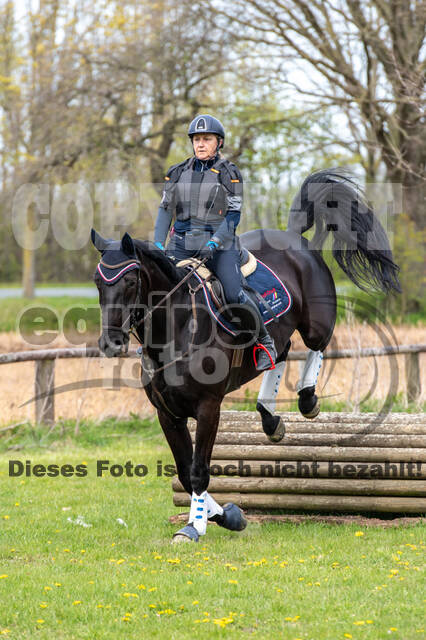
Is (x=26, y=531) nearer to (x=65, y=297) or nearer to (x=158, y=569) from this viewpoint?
(x=158, y=569)

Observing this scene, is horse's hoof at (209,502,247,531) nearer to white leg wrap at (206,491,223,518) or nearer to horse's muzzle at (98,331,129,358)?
white leg wrap at (206,491,223,518)

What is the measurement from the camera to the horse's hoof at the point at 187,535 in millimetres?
5676

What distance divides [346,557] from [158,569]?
4.39ft

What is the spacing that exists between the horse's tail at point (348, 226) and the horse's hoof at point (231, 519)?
243cm

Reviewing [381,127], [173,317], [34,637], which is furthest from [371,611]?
[381,127]

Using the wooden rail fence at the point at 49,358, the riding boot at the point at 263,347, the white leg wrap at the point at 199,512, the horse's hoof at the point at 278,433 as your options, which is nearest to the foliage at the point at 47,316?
the wooden rail fence at the point at 49,358

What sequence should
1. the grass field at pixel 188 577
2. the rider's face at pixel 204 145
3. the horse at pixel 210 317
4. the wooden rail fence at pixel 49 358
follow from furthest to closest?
1. the wooden rail fence at pixel 49 358
2. the rider's face at pixel 204 145
3. the horse at pixel 210 317
4. the grass field at pixel 188 577

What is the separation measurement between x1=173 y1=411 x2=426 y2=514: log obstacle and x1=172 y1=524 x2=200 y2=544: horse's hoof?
30.9 inches

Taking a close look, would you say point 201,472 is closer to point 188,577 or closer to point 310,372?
point 188,577

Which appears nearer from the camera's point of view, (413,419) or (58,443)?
Result: (413,419)

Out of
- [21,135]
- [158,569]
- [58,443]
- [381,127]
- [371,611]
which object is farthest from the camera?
[21,135]

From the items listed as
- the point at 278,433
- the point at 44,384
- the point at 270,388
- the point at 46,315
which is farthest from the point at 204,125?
the point at 46,315

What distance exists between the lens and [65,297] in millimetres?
28156

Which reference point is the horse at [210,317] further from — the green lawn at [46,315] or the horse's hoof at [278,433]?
the green lawn at [46,315]
